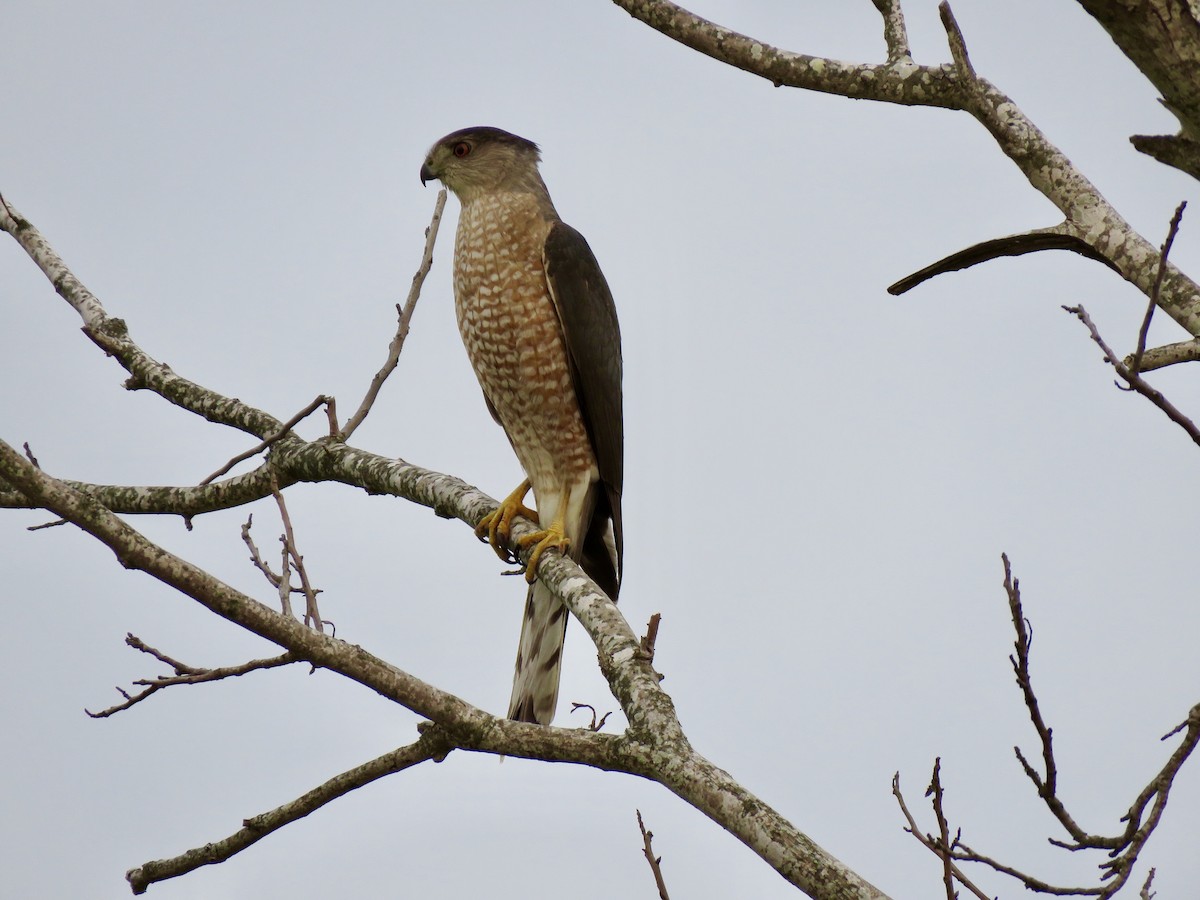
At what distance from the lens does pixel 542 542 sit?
430 cm

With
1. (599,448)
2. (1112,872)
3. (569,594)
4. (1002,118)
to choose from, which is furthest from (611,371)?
(1112,872)

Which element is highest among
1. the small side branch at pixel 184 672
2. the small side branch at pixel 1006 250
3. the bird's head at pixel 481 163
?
the bird's head at pixel 481 163

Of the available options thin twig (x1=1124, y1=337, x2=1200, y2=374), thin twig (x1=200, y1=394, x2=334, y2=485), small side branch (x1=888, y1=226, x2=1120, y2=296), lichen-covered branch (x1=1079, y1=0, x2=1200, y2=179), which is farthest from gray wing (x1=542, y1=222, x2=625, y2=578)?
lichen-covered branch (x1=1079, y1=0, x2=1200, y2=179)

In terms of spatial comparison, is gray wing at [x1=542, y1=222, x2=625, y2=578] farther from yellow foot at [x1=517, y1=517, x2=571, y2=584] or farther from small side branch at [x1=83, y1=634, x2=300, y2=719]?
small side branch at [x1=83, y1=634, x2=300, y2=719]

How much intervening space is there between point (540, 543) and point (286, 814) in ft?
5.34

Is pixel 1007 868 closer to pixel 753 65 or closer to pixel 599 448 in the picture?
pixel 753 65

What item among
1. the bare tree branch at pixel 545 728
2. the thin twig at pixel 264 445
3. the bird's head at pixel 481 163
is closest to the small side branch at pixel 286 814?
the bare tree branch at pixel 545 728

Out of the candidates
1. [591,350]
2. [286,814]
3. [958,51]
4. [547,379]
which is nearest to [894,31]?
[958,51]

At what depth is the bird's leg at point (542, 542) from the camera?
167 inches

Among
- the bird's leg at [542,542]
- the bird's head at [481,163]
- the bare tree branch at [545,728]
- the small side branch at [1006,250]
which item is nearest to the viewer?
the bare tree branch at [545,728]

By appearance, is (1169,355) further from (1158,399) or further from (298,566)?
(298,566)

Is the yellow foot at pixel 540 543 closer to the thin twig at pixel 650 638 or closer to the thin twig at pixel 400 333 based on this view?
the thin twig at pixel 400 333

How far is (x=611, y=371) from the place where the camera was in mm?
4895

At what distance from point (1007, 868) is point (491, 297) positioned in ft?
10.6
